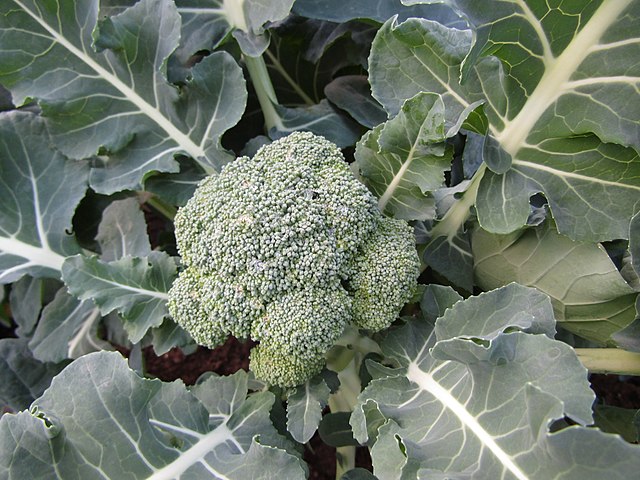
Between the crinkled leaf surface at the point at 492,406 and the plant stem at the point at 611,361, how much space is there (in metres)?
0.26

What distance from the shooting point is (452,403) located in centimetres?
91

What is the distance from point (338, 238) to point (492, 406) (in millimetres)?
400

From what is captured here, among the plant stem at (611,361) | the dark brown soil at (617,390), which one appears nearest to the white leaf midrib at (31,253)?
the plant stem at (611,361)

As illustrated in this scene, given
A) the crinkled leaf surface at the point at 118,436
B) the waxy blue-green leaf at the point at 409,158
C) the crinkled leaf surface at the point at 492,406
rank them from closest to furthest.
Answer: the crinkled leaf surface at the point at 492,406
the crinkled leaf surface at the point at 118,436
the waxy blue-green leaf at the point at 409,158

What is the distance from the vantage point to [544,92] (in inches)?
39.2

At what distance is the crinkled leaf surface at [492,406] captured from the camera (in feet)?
2.26

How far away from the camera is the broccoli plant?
2.84 feet

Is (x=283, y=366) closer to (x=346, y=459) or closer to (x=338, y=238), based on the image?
(x=338, y=238)

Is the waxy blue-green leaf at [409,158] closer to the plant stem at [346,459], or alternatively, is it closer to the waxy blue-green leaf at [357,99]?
the waxy blue-green leaf at [357,99]

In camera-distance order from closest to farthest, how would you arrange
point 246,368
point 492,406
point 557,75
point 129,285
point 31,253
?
point 492,406, point 557,75, point 129,285, point 31,253, point 246,368

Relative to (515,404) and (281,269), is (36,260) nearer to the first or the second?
(281,269)

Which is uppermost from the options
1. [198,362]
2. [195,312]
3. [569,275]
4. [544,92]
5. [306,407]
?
[544,92]

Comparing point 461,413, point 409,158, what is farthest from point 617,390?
point 409,158

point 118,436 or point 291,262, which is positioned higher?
point 291,262
